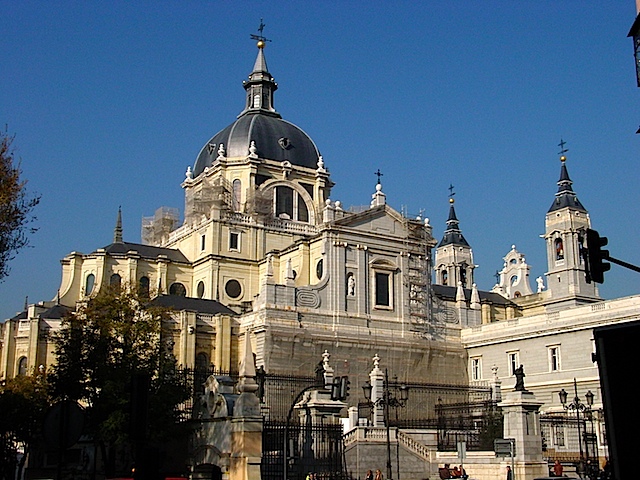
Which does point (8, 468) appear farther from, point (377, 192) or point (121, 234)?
point (121, 234)

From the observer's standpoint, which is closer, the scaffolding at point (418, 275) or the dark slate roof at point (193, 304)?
the dark slate roof at point (193, 304)

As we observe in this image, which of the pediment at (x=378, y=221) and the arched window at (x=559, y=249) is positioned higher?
the arched window at (x=559, y=249)

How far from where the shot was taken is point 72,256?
5906cm

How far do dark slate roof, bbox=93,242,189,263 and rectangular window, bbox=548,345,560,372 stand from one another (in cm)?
2848

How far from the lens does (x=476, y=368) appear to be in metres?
59.1

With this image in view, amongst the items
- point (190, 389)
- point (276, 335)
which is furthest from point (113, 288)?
point (276, 335)

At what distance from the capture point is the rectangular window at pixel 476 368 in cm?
5866

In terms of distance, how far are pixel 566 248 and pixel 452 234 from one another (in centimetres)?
2427

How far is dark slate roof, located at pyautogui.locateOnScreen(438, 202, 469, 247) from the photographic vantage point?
309ft

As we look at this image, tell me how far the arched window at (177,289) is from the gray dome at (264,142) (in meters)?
12.2

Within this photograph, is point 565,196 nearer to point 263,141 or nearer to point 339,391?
point 263,141

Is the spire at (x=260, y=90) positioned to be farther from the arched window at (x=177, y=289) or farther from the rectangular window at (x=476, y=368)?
the rectangular window at (x=476, y=368)

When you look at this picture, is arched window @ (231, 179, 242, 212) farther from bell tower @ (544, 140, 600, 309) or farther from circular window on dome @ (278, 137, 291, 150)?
bell tower @ (544, 140, 600, 309)

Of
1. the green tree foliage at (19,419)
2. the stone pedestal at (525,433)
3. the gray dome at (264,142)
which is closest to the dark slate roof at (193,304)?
the gray dome at (264,142)
